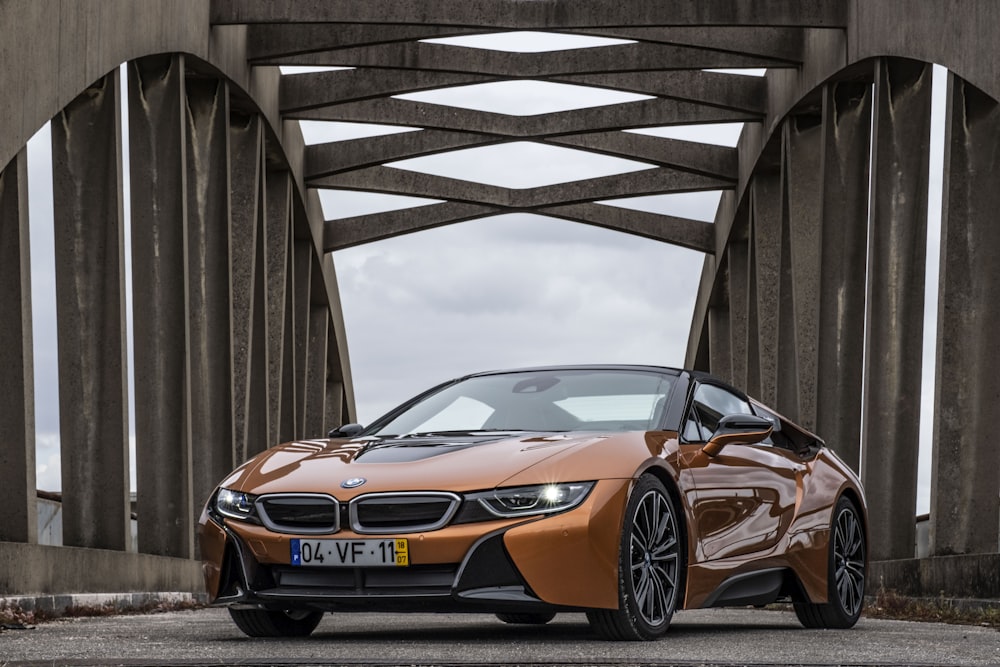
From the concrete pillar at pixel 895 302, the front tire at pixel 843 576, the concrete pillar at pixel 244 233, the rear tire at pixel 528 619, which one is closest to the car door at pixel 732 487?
the front tire at pixel 843 576

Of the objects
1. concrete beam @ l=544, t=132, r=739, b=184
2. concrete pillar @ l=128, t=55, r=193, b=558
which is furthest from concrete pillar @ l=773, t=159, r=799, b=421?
concrete pillar @ l=128, t=55, r=193, b=558

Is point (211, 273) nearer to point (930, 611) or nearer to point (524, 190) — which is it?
point (524, 190)

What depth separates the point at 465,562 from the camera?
217 inches

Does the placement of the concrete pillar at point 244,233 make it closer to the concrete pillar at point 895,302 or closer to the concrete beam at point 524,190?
the concrete beam at point 524,190

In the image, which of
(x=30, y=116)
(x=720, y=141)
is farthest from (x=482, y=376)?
(x=720, y=141)

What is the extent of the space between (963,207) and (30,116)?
7.30 m

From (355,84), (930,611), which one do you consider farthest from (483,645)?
(355,84)

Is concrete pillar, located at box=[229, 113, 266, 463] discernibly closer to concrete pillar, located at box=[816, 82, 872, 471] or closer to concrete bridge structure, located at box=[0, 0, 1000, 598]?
concrete bridge structure, located at box=[0, 0, 1000, 598]

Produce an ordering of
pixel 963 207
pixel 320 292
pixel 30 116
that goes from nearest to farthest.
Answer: pixel 30 116 → pixel 963 207 → pixel 320 292

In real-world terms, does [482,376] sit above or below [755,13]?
below

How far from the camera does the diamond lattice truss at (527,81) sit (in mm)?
16922

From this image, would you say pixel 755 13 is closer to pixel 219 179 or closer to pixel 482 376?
pixel 219 179

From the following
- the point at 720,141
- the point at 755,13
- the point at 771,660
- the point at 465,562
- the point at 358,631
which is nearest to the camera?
the point at 771,660

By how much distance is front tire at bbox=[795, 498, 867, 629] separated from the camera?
24.5 feet
